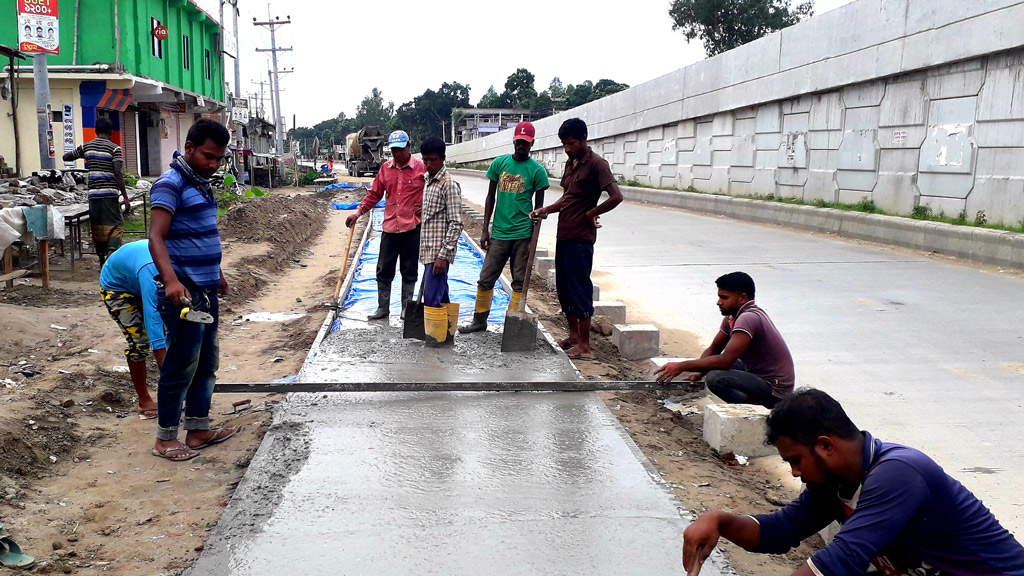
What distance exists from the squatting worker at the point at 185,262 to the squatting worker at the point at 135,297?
0.37m

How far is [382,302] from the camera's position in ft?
23.5

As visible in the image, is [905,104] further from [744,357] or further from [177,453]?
[177,453]

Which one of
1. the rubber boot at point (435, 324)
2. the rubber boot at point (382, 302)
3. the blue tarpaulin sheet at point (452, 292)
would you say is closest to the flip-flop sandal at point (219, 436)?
the rubber boot at point (435, 324)

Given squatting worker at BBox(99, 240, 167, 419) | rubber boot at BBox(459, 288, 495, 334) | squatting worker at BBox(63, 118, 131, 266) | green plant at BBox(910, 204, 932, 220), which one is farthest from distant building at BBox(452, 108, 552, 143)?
squatting worker at BBox(99, 240, 167, 419)

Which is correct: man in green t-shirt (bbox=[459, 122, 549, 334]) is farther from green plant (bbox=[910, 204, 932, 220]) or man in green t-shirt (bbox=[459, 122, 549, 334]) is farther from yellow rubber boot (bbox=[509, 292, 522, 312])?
green plant (bbox=[910, 204, 932, 220])

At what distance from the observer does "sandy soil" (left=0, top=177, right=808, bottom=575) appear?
320cm

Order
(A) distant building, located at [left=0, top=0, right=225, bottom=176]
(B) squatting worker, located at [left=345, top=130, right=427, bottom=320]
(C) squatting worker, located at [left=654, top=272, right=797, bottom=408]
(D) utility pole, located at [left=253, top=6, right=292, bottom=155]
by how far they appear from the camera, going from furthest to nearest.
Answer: (D) utility pole, located at [left=253, top=6, right=292, bottom=155] → (A) distant building, located at [left=0, top=0, right=225, bottom=176] → (B) squatting worker, located at [left=345, top=130, right=427, bottom=320] → (C) squatting worker, located at [left=654, top=272, right=797, bottom=408]

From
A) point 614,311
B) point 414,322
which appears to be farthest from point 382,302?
point 614,311

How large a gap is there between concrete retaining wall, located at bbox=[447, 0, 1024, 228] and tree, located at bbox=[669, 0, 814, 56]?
1079 inches

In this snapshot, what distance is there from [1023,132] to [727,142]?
31.5 feet

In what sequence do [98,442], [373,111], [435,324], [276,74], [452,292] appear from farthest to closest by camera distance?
[373,111], [276,74], [452,292], [435,324], [98,442]

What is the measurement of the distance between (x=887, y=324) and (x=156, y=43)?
2447cm

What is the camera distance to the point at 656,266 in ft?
34.7

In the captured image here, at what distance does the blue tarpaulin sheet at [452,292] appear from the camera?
762 cm
